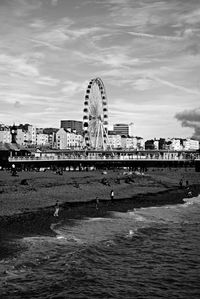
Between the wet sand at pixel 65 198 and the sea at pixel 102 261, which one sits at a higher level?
the wet sand at pixel 65 198

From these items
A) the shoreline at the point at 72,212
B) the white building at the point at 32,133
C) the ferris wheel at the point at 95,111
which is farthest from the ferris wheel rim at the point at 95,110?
the white building at the point at 32,133

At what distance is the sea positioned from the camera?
1514cm

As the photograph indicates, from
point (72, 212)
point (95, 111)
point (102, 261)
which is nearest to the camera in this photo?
point (102, 261)

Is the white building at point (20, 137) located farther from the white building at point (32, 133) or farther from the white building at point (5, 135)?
the white building at point (32, 133)

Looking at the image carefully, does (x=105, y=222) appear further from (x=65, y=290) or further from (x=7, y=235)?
(x=65, y=290)

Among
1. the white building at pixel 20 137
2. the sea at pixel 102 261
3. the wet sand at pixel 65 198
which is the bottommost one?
the sea at pixel 102 261

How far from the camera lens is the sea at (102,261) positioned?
1514 cm

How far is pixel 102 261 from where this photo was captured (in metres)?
19.0

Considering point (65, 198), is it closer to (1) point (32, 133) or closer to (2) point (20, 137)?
(2) point (20, 137)

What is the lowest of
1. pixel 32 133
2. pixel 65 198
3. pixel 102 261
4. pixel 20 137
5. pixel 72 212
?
pixel 102 261

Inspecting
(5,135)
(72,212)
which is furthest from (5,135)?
(72,212)

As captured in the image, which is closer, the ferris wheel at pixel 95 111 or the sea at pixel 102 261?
the sea at pixel 102 261

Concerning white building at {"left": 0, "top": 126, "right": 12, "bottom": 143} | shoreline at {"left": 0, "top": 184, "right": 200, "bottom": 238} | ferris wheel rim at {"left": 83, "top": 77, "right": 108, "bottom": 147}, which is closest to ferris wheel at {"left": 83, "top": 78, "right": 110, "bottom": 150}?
ferris wheel rim at {"left": 83, "top": 77, "right": 108, "bottom": 147}

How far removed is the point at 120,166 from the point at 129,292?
76.6 meters
